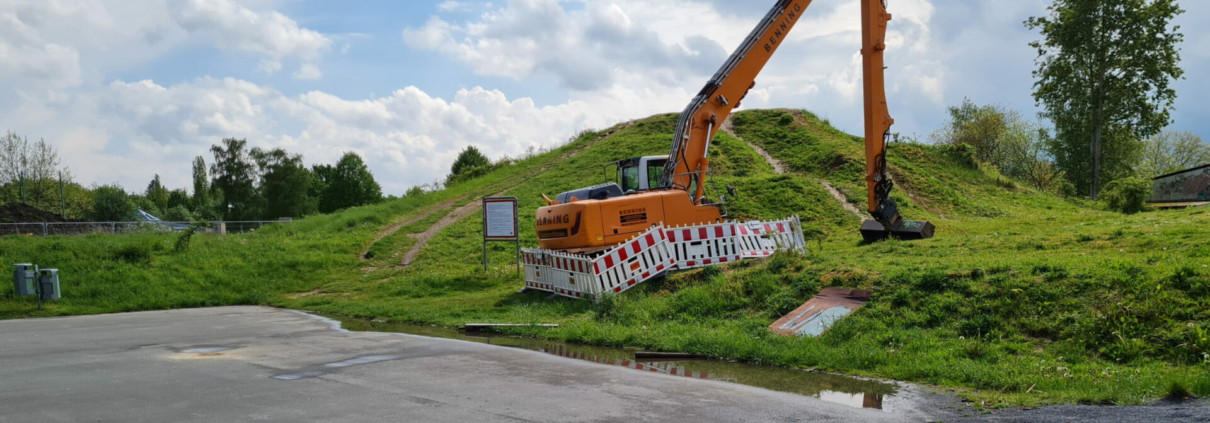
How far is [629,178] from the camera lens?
17047mm

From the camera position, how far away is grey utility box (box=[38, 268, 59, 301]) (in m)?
16.9

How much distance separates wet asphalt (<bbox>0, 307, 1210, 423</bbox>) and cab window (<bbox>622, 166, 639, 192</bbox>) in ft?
25.4

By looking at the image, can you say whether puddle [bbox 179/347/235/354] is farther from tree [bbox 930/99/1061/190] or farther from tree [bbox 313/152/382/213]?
tree [bbox 313/152/382/213]

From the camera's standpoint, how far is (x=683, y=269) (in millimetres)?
13664

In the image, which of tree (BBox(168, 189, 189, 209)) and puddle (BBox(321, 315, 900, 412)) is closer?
puddle (BBox(321, 315, 900, 412))

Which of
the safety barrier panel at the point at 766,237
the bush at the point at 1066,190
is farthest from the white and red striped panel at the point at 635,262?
the bush at the point at 1066,190

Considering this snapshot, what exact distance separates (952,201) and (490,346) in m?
24.1

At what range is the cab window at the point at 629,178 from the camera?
55.5 ft

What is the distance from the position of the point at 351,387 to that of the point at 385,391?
433mm

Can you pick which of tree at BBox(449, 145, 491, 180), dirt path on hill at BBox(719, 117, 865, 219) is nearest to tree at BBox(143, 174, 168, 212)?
tree at BBox(449, 145, 491, 180)

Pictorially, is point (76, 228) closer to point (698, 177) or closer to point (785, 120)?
point (698, 177)

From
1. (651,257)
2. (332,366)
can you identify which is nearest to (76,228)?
(651,257)

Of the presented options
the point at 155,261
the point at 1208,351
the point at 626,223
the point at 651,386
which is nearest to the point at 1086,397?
the point at 1208,351

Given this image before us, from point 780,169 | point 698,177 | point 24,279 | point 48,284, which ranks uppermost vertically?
point 780,169
